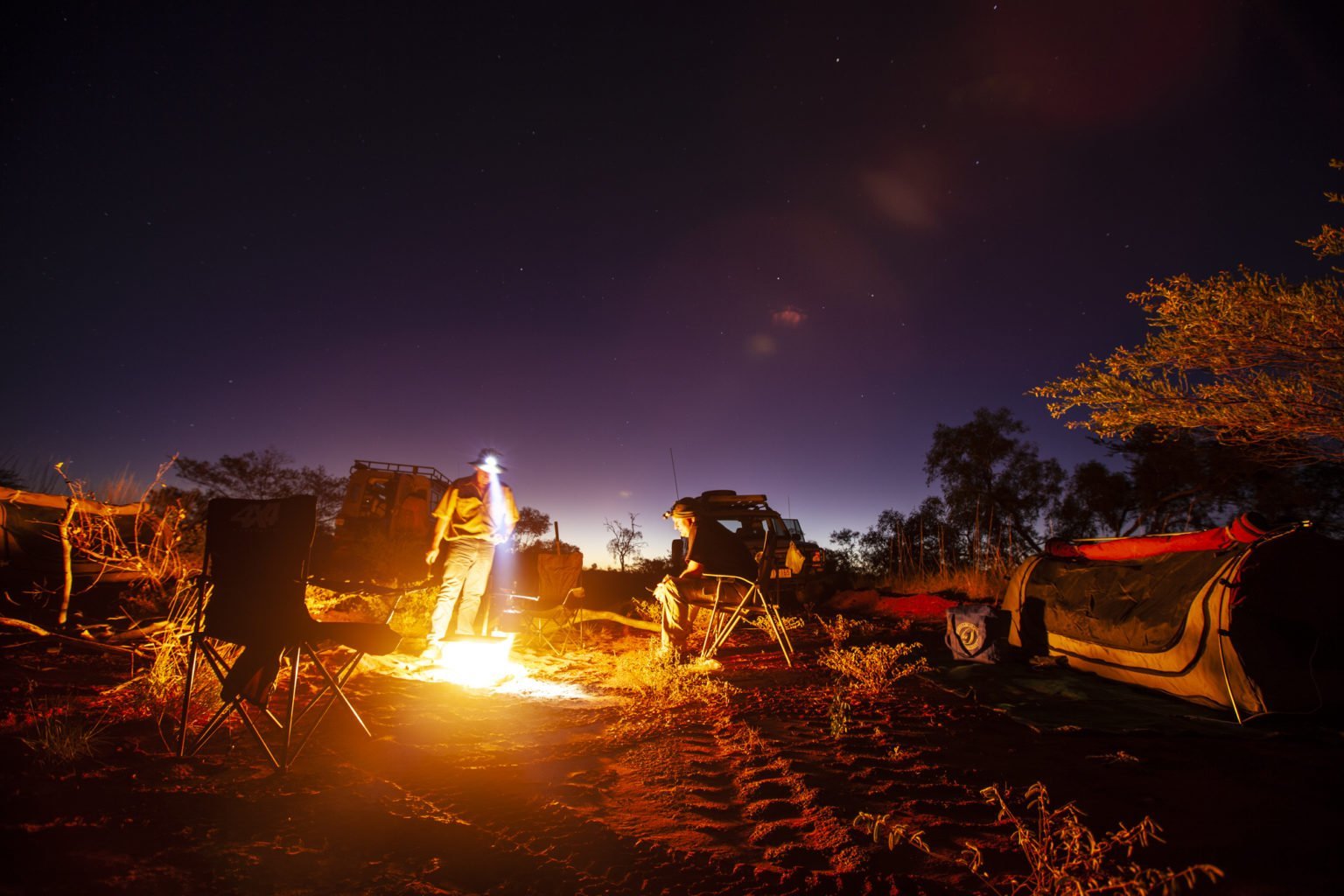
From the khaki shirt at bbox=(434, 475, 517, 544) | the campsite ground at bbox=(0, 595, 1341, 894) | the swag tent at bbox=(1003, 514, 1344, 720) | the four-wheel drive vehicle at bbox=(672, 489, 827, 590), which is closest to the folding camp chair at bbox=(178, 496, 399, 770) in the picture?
the campsite ground at bbox=(0, 595, 1341, 894)

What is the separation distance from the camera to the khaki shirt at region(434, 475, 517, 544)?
5.37 m

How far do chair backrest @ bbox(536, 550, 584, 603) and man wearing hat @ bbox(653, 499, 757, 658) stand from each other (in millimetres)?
1331

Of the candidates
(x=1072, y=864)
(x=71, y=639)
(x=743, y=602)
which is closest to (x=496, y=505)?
(x=743, y=602)

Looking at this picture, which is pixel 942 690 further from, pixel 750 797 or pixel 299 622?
pixel 299 622

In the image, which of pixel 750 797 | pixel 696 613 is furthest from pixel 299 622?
pixel 696 613

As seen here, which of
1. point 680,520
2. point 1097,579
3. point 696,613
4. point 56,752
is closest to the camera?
point 56,752

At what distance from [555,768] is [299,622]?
155 cm

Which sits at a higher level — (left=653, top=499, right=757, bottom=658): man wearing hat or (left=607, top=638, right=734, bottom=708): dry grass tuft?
(left=653, top=499, right=757, bottom=658): man wearing hat

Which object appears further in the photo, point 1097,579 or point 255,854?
point 1097,579

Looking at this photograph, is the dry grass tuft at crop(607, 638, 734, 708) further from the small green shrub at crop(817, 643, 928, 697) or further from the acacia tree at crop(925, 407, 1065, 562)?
the acacia tree at crop(925, 407, 1065, 562)

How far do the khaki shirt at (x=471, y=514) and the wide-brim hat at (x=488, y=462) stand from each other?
195 mm

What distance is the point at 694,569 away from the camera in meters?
5.25

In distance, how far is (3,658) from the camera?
368 cm

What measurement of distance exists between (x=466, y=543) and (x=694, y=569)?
7.27ft
